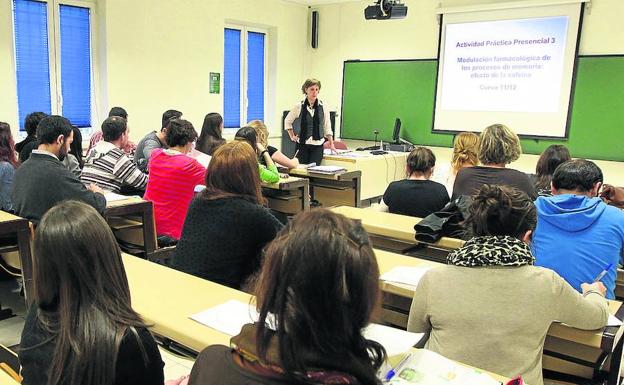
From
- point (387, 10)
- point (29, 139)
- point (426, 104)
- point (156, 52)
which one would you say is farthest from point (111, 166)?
point (426, 104)

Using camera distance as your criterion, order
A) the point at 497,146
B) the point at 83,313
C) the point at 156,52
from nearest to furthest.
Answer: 1. the point at 83,313
2. the point at 497,146
3. the point at 156,52

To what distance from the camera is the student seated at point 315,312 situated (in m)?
0.86

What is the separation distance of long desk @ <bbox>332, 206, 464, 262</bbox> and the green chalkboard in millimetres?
4156

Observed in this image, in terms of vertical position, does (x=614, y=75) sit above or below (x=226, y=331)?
above

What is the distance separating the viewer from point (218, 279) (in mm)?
2207

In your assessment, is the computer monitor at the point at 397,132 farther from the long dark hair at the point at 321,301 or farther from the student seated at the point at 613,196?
the long dark hair at the point at 321,301

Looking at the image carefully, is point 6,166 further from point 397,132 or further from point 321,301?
point 397,132

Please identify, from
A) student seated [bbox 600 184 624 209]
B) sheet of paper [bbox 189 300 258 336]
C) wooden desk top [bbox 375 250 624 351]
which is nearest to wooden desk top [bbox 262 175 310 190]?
student seated [bbox 600 184 624 209]

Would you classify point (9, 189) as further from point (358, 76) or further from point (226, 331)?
point (358, 76)

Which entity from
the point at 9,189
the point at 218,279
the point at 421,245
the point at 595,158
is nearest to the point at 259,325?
the point at 218,279

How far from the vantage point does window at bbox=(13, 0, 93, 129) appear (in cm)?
563

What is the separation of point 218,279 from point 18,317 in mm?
1915

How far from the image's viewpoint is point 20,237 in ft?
9.81

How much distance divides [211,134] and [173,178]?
3.81 feet
